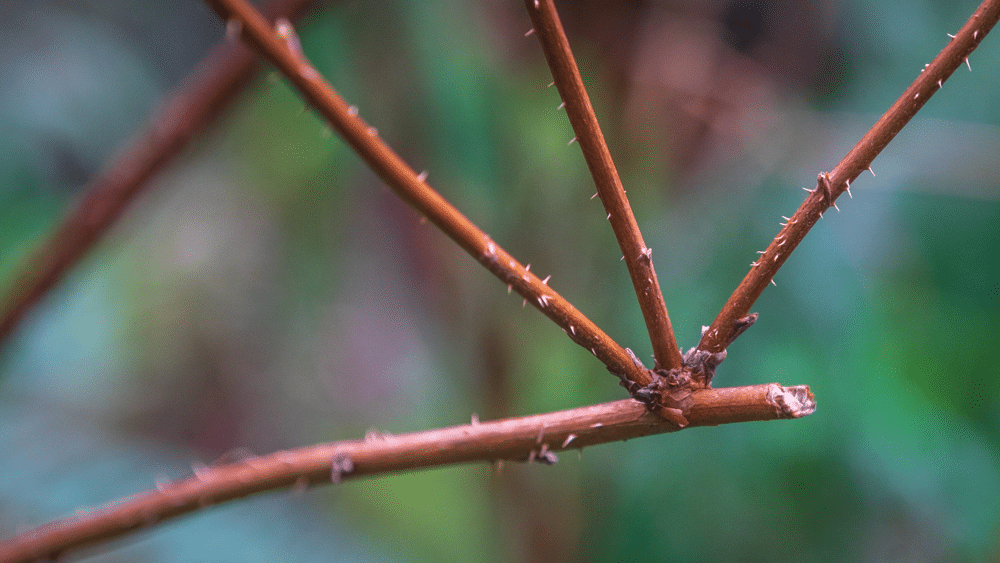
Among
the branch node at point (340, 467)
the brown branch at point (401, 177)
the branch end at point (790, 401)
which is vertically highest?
the brown branch at point (401, 177)

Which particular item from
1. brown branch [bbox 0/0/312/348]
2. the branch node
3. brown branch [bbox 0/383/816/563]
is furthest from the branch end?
brown branch [bbox 0/0/312/348]

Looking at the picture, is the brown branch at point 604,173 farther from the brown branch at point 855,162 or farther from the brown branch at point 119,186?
the brown branch at point 119,186

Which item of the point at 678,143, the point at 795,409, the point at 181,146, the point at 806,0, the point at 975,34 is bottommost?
the point at 795,409

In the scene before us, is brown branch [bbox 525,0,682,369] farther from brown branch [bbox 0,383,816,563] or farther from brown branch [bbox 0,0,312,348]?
brown branch [bbox 0,0,312,348]

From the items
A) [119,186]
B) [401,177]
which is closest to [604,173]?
[401,177]

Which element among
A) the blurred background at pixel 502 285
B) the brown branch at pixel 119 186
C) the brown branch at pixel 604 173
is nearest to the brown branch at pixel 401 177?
the brown branch at pixel 604 173

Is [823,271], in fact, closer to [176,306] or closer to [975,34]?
[975,34]

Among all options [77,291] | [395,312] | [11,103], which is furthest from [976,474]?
[11,103]
